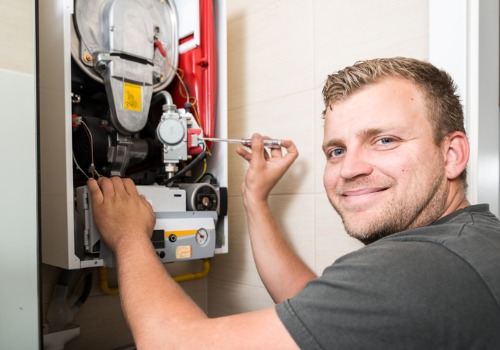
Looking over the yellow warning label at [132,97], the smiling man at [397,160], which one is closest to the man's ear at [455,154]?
the smiling man at [397,160]

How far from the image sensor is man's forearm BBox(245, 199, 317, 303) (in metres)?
1.19

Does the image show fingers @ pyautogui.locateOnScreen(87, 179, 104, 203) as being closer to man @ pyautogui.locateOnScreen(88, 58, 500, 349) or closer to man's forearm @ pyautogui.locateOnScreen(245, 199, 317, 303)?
man @ pyautogui.locateOnScreen(88, 58, 500, 349)

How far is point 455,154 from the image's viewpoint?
0.84 metres

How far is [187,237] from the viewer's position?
3.70 feet

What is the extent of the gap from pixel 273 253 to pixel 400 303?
699mm

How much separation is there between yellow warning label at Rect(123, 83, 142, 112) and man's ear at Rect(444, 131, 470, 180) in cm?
79

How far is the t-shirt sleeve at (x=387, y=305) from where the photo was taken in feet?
1.79

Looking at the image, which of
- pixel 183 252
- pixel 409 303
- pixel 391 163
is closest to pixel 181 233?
pixel 183 252

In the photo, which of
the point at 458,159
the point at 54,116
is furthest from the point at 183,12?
the point at 458,159

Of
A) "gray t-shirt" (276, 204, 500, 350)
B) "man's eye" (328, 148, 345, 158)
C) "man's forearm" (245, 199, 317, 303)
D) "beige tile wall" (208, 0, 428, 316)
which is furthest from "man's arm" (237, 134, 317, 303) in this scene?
"gray t-shirt" (276, 204, 500, 350)

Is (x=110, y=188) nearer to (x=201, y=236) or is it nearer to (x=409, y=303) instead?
(x=201, y=236)

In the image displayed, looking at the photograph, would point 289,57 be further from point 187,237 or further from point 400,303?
point 400,303

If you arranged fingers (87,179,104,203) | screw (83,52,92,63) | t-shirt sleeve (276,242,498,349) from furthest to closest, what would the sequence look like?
1. screw (83,52,92,63)
2. fingers (87,179,104,203)
3. t-shirt sleeve (276,242,498,349)

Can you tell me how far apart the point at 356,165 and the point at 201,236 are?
20.8 inches
